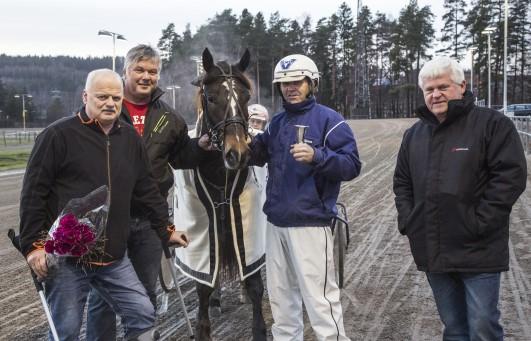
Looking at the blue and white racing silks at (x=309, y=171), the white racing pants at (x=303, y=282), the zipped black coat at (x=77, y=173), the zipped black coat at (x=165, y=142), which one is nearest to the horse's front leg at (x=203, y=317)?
the white racing pants at (x=303, y=282)

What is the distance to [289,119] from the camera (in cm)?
359

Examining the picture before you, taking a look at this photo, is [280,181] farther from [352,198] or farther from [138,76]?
[352,198]

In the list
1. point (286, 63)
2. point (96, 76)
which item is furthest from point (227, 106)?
point (96, 76)

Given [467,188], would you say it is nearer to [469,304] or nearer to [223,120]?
[469,304]

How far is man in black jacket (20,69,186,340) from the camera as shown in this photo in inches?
112

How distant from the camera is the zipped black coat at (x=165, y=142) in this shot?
376 cm

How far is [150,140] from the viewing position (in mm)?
3738

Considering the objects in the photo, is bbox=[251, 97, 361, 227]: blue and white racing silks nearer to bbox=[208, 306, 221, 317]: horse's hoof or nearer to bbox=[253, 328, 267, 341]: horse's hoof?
bbox=[253, 328, 267, 341]: horse's hoof

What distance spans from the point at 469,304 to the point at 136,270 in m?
2.00

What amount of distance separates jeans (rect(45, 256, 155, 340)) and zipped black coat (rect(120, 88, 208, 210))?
0.85 m

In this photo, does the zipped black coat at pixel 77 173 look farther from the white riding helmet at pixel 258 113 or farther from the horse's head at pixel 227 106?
the white riding helmet at pixel 258 113

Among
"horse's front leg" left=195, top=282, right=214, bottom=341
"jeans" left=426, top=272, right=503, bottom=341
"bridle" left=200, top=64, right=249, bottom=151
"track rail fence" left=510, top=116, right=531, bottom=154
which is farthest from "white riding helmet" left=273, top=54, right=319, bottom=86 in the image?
"track rail fence" left=510, top=116, right=531, bottom=154

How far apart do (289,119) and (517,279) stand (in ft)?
11.3

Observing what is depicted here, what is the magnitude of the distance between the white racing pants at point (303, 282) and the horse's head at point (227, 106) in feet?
1.86
